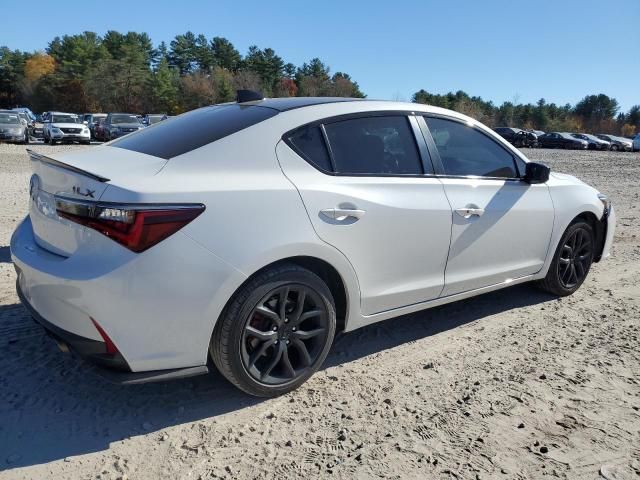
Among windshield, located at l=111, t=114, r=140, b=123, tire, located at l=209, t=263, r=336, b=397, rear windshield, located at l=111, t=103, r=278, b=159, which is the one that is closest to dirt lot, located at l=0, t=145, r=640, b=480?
tire, located at l=209, t=263, r=336, b=397

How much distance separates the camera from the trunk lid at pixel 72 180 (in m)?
2.47

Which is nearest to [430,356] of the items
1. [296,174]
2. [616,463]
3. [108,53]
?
[616,463]

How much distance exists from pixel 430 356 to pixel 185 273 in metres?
1.89

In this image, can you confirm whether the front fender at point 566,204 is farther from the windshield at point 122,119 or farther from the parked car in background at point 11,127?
the parked car in background at point 11,127

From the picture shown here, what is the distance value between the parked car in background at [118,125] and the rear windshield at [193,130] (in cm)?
2340

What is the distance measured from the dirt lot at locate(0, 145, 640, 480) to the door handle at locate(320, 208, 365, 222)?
3.39 ft

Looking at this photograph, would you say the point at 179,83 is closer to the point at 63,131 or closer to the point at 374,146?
the point at 63,131

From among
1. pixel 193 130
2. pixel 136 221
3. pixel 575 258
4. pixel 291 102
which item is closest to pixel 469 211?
pixel 291 102

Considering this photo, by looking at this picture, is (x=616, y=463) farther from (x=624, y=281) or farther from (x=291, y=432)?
(x=624, y=281)

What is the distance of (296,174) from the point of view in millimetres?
2857

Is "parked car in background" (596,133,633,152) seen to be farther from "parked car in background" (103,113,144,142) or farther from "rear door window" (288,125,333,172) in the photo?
"rear door window" (288,125,333,172)

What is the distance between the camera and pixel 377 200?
3.10 meters

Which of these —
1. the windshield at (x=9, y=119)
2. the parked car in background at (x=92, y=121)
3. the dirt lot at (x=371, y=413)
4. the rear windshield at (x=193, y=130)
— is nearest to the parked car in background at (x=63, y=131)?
the windshield at (x=9, y=119)

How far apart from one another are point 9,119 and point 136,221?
25.8 metres
